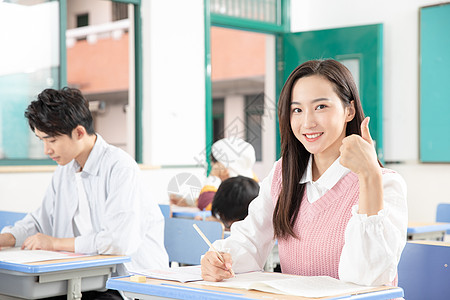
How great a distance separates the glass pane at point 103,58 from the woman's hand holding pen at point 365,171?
9496 millimetres

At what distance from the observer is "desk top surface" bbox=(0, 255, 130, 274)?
2.14 meters

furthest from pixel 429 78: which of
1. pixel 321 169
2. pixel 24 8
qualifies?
pixel 321 169

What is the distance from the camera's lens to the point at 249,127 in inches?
356

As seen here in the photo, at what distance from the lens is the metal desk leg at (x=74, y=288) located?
7.44ft

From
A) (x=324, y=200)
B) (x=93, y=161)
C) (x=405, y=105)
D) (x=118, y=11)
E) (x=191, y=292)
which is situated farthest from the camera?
(x=118, y=11)

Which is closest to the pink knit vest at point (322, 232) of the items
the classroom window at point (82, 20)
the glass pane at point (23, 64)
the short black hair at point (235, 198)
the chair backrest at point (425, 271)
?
the chair backrest at point (425, 271)

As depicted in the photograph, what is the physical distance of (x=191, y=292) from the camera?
4.92ft

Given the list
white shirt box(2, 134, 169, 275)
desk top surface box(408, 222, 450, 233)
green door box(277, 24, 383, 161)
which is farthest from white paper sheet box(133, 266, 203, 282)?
green door box(277, 24, 383, 161)

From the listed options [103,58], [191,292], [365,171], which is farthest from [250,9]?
[103,58]

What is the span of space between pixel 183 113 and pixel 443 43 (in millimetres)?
2282

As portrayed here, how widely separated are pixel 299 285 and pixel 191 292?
0.80 feet

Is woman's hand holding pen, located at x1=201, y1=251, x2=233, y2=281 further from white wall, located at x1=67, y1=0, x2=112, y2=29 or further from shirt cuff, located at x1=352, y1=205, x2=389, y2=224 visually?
white wall, located at x1=67, y1=0, x2=112, y2=29

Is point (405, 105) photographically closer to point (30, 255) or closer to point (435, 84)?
point (435, 84)

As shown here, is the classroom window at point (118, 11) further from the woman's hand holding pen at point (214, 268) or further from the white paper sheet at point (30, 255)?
the woman's hand holding pen at point (214, 268)
